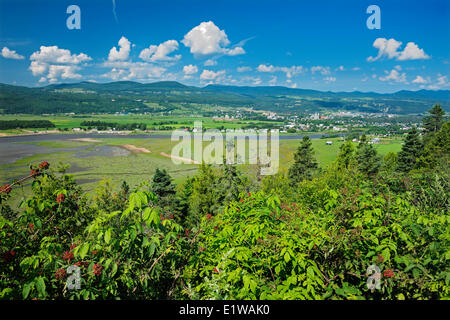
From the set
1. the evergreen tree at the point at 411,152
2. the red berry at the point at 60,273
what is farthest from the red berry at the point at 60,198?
the evergreen tree at the point at 411,152

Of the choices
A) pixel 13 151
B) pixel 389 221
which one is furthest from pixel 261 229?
pixel 13 151

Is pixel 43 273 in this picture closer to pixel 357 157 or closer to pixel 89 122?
pixel 357 157

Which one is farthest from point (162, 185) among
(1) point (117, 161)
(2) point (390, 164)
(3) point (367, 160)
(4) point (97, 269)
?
(1) point (117, 161)

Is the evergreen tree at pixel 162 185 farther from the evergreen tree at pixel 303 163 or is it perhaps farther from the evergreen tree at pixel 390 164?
the evergreen tree at pixel 390 164

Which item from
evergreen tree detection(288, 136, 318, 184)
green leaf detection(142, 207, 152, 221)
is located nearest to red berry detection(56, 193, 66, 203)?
green leaf detection(142, 207, 152, 221)

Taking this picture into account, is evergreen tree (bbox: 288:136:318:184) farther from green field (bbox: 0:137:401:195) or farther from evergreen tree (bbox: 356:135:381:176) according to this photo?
green field (bbox: 0:137:401:195)

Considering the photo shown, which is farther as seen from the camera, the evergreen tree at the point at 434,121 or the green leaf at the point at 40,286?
the evergreen tree at the point at 434,121
